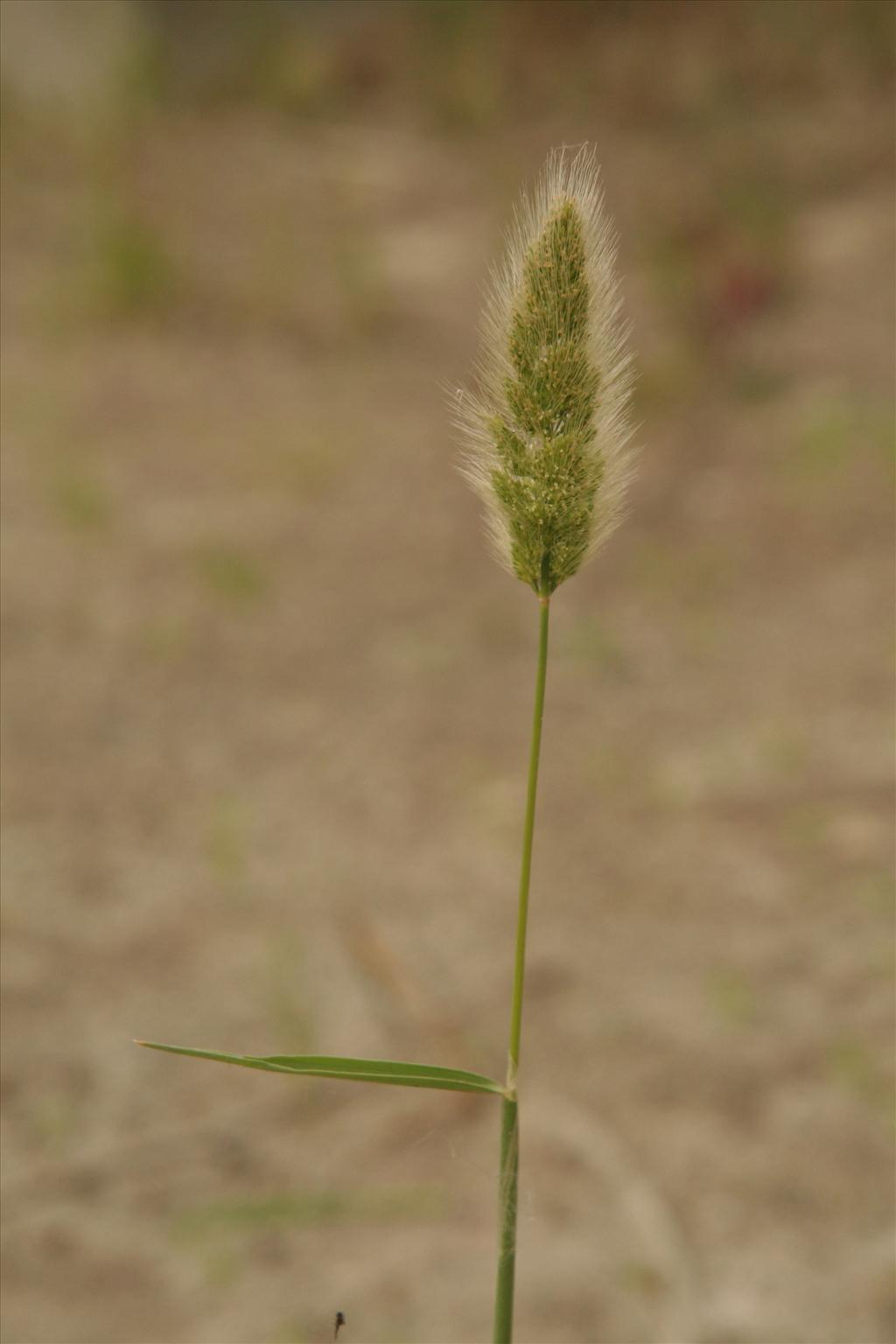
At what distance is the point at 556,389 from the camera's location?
782mm

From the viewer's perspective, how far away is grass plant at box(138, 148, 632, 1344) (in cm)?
78

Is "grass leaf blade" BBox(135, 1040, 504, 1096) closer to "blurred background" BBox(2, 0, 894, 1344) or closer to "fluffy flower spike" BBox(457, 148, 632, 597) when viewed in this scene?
"fluffy flower spike" BBox(457, 148, 632, 597)

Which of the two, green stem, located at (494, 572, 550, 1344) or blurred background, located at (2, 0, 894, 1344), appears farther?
blurred background, located at (2, 0, 894, 1344)

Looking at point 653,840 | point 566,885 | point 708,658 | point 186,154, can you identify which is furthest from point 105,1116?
point 186,154

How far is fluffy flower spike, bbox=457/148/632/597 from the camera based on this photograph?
0.78 metres

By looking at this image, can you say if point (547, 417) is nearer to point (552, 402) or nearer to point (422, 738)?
point (552, 402)

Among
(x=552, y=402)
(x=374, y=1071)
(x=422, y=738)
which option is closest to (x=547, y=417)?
(x=552, y=402)

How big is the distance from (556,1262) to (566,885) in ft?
3.06

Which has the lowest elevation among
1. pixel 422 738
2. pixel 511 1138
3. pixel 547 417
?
pixel 511 1138

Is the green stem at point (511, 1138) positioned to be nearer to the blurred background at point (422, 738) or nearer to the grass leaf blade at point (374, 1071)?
the grass leaf blade at point (374, 1071)

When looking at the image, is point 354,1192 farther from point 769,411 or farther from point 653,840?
point 769,411

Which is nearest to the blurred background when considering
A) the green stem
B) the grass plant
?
the green stem

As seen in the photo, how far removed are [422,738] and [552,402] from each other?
7.31 feet

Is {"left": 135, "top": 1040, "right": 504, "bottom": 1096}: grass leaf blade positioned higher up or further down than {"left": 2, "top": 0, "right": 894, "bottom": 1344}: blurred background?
further down
